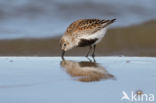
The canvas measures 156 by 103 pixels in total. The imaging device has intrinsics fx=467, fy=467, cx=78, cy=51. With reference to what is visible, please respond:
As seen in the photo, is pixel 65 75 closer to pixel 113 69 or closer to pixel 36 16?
pixel 113 69

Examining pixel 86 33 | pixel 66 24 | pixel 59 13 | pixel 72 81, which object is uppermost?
pixel 59 13

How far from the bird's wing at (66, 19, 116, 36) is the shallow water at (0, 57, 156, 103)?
198 cm

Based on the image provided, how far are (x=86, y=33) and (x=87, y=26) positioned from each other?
0.13 metres

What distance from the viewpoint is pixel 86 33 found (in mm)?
7383

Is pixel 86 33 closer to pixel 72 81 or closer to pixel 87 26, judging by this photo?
pixel 87 26

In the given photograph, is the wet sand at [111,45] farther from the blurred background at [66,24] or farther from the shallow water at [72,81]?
the shallow water at [72,81]

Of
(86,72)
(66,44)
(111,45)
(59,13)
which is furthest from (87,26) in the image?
(59,13)

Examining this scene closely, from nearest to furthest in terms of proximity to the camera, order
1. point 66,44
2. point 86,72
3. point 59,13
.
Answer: point 86,72 → point 66,44 → point 59,13

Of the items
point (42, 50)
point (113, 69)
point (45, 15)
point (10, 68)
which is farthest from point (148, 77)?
point (45, 15)

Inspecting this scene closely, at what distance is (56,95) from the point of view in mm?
3334

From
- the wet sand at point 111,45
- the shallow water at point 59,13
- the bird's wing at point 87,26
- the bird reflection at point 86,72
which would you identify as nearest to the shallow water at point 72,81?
the bird reflection at point 86,72

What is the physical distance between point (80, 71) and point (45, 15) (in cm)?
609

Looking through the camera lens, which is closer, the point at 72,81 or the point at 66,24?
the point at 72,81

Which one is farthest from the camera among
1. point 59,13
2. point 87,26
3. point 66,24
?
point 59,13
